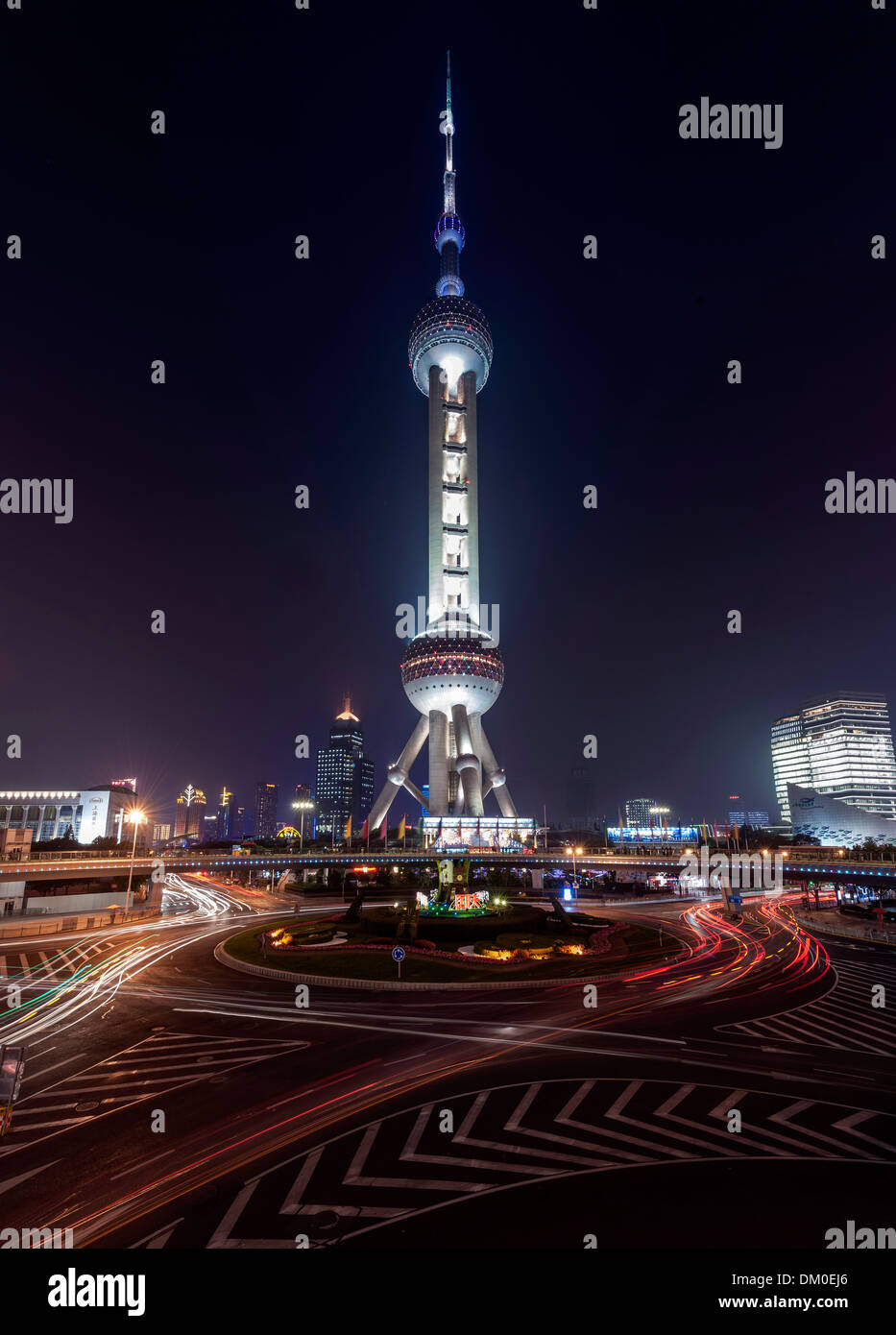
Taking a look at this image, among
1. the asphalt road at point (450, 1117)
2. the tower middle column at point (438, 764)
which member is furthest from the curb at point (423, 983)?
the tower middle column at point (438, 764)

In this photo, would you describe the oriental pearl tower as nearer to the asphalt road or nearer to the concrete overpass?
the concrete overpass

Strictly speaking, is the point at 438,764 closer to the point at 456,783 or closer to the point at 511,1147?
the point at 456,783

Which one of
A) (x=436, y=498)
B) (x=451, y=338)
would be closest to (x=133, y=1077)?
(x=436, y=498)

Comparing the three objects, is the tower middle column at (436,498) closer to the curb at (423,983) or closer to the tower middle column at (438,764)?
the tower middle column at (438,764)

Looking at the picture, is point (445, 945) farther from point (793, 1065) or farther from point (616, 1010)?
point (793, 1065)
